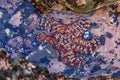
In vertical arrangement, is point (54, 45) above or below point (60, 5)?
below

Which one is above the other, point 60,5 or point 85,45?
point 60,5

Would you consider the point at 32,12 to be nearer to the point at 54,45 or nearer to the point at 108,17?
the point at 54,45

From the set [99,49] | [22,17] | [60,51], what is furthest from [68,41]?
[22,17]

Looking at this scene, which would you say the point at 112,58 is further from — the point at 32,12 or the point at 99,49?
the point at 32,12

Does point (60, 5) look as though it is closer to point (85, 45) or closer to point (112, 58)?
point (85, 45)

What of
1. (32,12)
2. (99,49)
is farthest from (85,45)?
(32,12)

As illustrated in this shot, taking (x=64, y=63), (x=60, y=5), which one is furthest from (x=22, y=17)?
(x=64, y=63)
